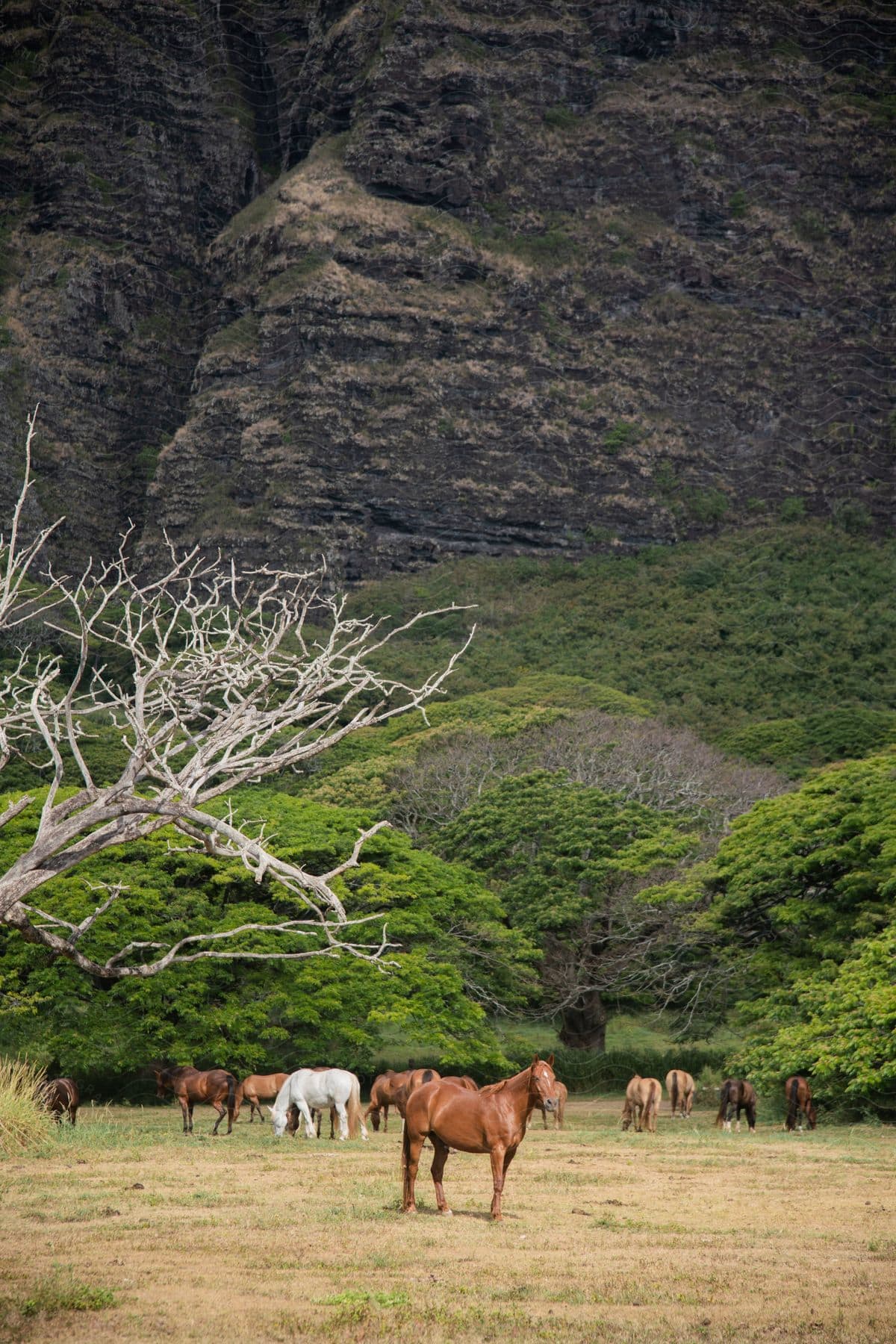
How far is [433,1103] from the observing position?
34.8 ft

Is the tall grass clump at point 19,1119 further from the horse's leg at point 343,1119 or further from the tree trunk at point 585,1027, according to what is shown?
the tree trunk at point 585,1027

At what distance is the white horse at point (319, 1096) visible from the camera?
17906mm

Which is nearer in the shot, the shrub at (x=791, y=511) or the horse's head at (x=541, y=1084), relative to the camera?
the horse's head at (x=541, y=1084)

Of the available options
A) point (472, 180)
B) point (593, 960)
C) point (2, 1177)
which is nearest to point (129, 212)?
point (472, 180)

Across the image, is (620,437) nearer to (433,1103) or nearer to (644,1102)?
(644,1102)

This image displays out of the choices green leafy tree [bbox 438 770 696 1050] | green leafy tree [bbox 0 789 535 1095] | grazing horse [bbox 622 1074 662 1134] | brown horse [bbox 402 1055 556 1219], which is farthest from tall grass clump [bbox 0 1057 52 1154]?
green leafy tree [bbox 438 770 696 1050]

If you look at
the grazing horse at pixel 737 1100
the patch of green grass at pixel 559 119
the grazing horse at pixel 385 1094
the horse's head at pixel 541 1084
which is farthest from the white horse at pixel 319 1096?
the patch of green grass at pixel 559 119

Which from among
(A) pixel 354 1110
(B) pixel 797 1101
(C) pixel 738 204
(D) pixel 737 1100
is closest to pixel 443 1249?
(A) pixel 354 1110

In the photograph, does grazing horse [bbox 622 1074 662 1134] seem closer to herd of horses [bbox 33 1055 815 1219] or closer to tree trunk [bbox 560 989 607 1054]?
herd of horses [bbox 33 1055 815 1219]

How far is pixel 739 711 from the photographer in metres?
59.9

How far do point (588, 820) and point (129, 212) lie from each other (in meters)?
80.6

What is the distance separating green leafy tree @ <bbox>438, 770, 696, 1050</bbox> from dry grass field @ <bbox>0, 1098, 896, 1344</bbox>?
14.9m

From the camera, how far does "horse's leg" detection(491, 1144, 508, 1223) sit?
10.5 m

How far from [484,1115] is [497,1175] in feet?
1.59
